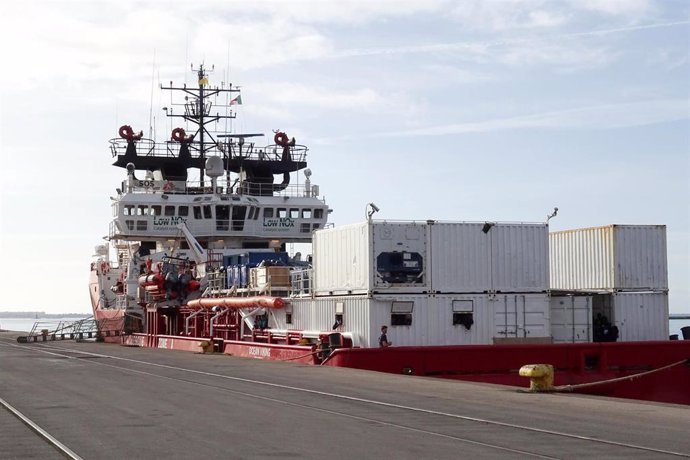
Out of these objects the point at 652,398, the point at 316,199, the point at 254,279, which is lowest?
the point at 652,398

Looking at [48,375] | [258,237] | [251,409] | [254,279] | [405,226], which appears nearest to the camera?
[251,409]

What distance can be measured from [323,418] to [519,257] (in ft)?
43.7

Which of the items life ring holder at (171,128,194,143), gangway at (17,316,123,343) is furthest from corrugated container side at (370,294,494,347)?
life ring holder at (171,128,194,143)

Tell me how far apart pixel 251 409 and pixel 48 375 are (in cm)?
1049

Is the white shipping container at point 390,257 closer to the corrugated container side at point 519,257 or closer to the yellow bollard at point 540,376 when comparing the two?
the corrugated container side at point 519,257

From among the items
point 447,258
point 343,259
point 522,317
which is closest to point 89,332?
point 343,259

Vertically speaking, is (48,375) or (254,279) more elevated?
(254,279)

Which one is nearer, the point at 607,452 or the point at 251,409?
the point at 607,452

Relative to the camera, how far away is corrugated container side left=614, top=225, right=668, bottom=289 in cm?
2758

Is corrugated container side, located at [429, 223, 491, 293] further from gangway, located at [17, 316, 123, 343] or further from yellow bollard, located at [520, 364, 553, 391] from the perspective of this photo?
gangway, located at [17, 316, 123, 343]

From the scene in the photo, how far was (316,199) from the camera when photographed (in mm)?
48594

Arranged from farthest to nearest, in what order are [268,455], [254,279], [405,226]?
[254,279]
[405,226]
[268,455]

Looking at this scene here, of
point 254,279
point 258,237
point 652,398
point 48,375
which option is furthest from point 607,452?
point 258,237

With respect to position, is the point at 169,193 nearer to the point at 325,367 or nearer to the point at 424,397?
the point at 325,367
